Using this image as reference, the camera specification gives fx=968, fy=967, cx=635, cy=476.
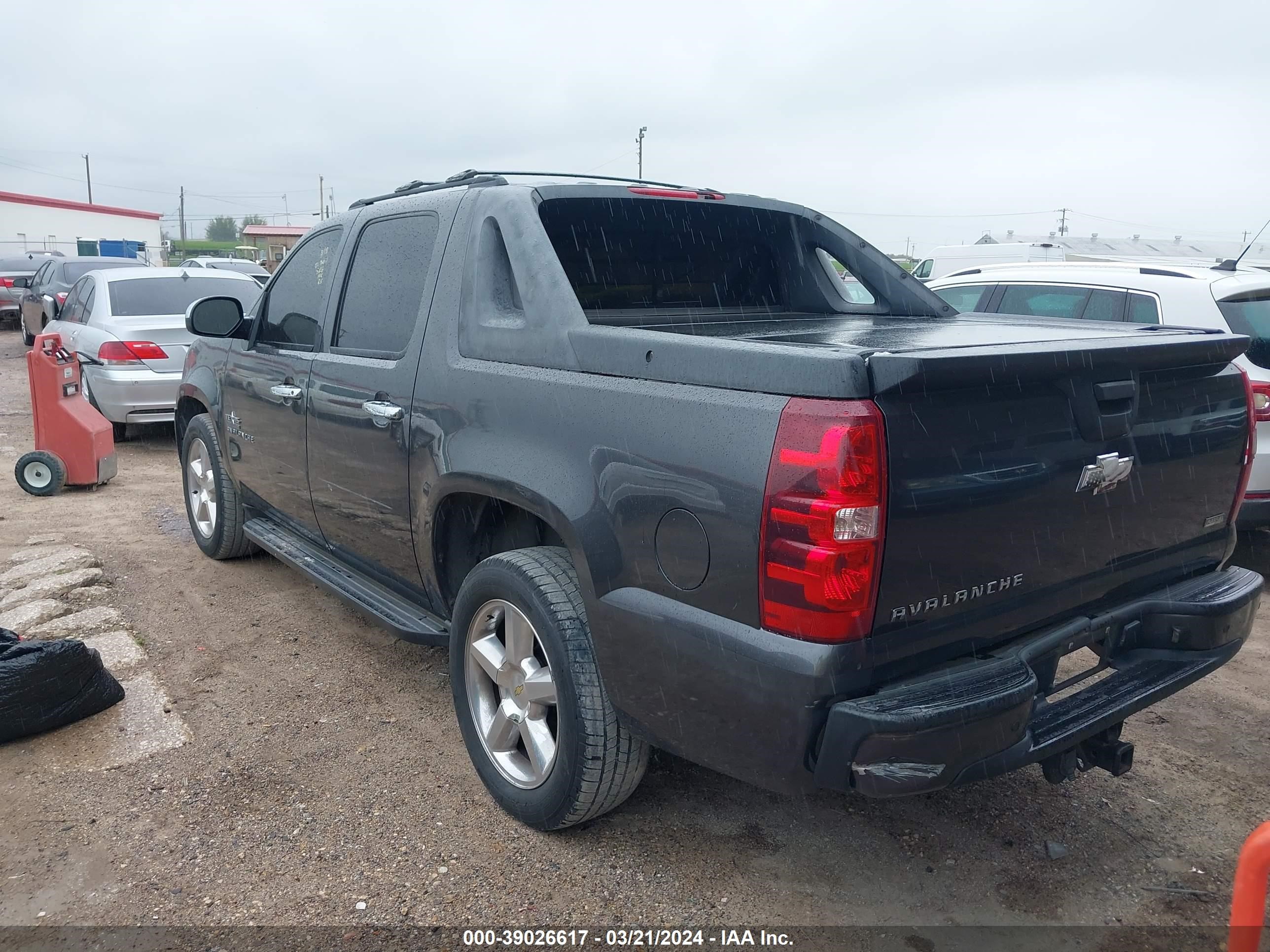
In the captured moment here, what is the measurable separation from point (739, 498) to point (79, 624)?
12.6 feet

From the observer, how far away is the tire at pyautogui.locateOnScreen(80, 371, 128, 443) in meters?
8.73

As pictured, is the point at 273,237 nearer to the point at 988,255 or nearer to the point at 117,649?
the point at 988,255

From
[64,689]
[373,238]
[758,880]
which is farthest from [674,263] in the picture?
[64,689]

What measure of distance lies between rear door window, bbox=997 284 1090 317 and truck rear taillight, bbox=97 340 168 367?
7.01 m

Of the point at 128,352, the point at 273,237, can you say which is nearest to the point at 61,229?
the point at 273,237

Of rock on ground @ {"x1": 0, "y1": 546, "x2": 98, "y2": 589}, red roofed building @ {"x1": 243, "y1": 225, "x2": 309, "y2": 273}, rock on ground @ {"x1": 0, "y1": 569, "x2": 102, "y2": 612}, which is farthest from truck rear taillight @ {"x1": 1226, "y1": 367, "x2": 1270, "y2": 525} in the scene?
red roofed building @ {"x1": 243, "y1": 225, "x2": 309, "y2": 273}

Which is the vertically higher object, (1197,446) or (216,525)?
(1197,446)

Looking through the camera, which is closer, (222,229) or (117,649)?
(117,649)

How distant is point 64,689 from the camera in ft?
11.7

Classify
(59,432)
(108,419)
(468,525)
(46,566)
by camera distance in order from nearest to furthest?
(468,525), (46,566), (59,432), (108,419)

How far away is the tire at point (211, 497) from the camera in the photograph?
205 inches

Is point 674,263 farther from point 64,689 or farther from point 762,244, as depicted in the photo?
point 64,689

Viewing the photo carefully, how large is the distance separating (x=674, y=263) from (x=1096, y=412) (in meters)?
1.86

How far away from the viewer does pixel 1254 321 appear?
523 cm
